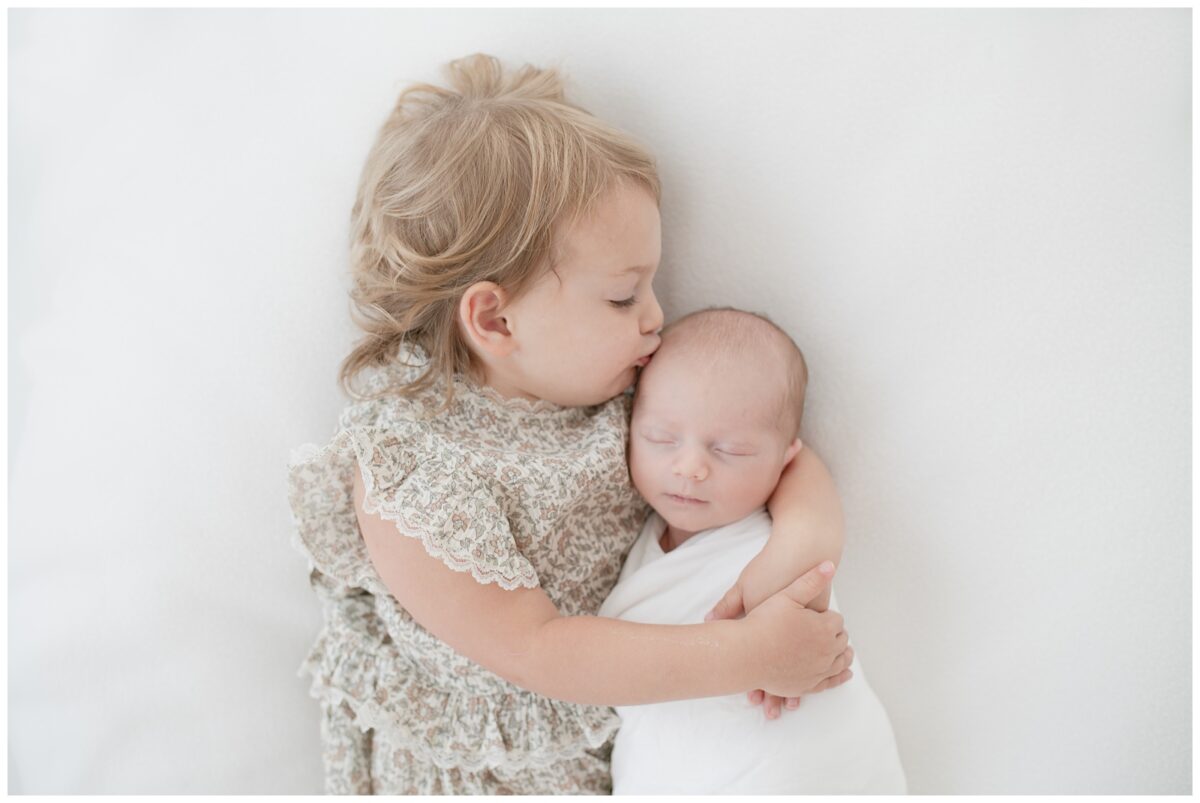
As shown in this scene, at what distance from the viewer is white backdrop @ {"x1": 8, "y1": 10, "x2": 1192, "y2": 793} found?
115 centimetres

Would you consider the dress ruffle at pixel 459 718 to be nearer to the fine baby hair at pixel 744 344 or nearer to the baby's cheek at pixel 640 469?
the baby's cheek at pixel 640 469

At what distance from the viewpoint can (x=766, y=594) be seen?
1.09m

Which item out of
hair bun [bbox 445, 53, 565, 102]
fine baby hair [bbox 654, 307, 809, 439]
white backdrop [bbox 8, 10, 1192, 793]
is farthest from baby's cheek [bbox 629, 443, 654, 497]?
hair bun [bbox 445, 53, 565, 102]

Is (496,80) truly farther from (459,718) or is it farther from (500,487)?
(459,718)

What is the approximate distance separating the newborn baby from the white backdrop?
0.12 m

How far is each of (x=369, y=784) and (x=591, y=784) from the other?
31cm

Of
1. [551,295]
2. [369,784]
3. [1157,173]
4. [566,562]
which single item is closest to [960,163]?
[1157,173]

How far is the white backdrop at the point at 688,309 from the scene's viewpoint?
3.76ft

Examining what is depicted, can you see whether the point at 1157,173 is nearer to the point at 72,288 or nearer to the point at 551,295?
the point at 551,295

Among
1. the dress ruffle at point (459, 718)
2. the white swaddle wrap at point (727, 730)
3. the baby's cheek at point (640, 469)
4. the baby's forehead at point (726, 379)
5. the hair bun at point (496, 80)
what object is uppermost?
the hair bun at point (496, 80)

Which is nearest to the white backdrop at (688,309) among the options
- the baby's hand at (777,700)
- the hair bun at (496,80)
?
the hair bun at (496,80)

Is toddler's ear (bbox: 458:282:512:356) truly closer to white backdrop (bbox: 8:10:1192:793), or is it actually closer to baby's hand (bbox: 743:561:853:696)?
white backdrop (bbox: 8:10:1192:793)

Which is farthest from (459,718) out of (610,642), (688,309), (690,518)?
(688,309)

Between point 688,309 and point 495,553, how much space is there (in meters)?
0.44
